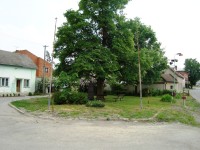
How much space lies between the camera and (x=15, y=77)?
41531 millimetres

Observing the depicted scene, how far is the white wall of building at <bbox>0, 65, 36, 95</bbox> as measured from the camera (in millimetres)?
39469

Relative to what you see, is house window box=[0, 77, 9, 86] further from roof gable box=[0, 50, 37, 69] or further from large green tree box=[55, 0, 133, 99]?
large green tree box=[55, 0, 133, 99]

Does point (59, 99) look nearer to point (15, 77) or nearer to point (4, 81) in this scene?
point (4, 81)

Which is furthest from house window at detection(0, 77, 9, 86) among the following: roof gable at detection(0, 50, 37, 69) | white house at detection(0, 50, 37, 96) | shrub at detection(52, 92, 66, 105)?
shrub at detection(52, 92, 66, 105)

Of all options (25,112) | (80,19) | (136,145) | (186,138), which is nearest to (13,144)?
(136,145)

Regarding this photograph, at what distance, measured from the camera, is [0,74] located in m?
38.8

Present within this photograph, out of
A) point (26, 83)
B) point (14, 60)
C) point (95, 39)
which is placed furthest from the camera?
point (26, 83)

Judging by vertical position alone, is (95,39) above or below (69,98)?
above

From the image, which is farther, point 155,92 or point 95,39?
point 155,92

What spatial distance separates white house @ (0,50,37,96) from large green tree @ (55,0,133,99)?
14.5 m

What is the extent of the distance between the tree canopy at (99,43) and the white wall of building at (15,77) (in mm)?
14370

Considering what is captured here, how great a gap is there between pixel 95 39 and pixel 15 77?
19437 millimetres

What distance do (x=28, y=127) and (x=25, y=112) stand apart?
620 centimetres

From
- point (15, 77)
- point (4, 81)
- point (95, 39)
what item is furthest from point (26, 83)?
point (95, 39)
